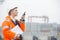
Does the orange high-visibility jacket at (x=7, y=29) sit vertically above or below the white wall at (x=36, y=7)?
below

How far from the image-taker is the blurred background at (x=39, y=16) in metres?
1.93

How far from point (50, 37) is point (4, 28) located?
25.9 inches

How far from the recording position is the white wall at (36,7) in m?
1.92

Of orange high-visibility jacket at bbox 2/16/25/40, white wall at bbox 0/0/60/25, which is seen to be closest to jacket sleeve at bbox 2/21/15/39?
orange high-visibility jacket at bbox 2/16/25/40

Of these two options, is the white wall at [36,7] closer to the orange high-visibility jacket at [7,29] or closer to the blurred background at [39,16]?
the blurred background at [39,16]

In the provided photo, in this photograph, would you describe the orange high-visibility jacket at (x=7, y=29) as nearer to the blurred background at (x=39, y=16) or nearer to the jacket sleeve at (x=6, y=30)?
the jacket sleeve at (x=6, y=30)

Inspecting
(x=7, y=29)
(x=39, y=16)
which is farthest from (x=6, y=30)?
(x=39, y=16)

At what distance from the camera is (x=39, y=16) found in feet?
6.44

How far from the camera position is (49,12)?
1.99 meters

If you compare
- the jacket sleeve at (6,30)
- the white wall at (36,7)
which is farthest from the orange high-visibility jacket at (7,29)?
the white wall at (36,7)

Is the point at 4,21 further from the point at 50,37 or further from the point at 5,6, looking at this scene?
the point at 50,37

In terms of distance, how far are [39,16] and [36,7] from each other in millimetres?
136

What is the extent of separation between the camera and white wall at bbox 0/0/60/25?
192cm

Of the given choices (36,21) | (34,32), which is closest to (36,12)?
(36,21)
